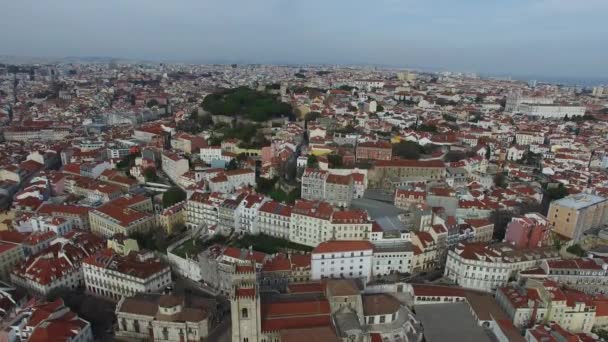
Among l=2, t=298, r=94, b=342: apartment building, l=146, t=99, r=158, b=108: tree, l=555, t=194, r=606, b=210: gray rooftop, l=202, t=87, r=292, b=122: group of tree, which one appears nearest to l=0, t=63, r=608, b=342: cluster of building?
l=2, t=298, r=94, b=342: apartment building

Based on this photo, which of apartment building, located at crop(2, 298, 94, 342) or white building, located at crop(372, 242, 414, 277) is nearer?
apartment building, located at crop(2, 298, 94, 342)

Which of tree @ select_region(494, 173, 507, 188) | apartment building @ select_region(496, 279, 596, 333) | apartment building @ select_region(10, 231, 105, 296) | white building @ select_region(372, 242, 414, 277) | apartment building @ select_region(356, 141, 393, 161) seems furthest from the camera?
apartment building @ select_region(356, 141, 393, 161)

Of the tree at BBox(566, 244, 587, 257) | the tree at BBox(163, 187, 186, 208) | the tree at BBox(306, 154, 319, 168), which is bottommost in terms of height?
the tree at BBox(566, 244, 587, 257)

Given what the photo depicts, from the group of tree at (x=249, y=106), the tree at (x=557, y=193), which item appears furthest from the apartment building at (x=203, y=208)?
the tree at (x=557, y=193)

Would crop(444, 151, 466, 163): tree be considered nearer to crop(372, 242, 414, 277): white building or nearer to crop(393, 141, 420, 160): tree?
crop(393, 141, 420, 160): tree

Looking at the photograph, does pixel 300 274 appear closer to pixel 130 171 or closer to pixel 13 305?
pixel 13 305

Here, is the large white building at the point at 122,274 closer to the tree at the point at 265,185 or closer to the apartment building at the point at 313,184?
the tree at the point at 265,185

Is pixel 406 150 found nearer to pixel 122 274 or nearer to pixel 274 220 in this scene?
pixel 274 220
